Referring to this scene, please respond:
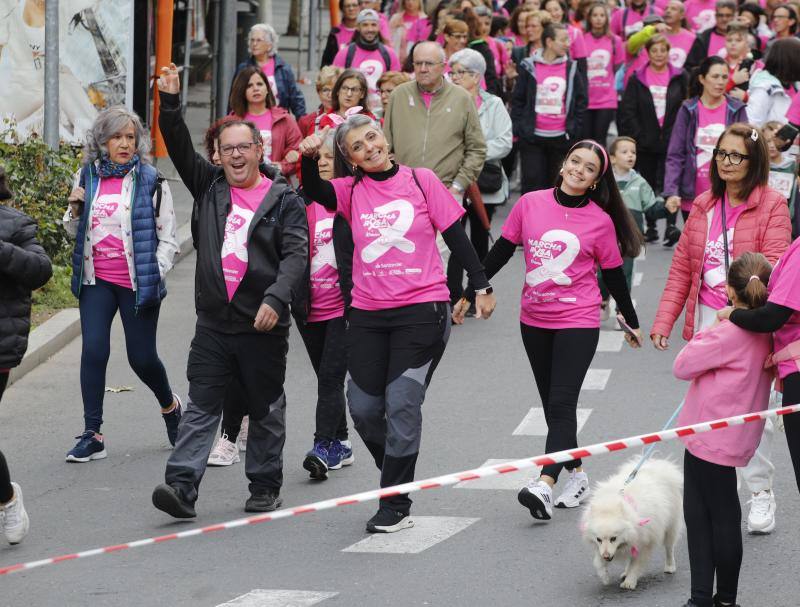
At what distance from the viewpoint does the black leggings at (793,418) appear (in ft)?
19.3

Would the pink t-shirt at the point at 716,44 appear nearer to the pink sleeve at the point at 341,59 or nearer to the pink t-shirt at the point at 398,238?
the pink sleeve at the point at 341,59

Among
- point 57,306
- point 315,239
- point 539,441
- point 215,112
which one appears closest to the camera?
point 315,239

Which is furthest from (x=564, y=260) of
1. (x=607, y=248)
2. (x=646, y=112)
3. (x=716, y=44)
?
(x=716, y=44)

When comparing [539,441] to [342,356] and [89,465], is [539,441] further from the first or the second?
[89,465]

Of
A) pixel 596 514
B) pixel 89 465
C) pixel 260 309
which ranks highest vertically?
pixel 260 309

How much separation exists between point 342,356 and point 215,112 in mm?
10400

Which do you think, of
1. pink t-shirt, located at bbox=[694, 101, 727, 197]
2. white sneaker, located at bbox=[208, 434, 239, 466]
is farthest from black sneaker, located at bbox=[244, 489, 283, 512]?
pink t-shirt, located at bbox=[694, 101, 727, 197]

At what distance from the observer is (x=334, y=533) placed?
23.3 feet

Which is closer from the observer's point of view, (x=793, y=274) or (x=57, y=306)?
(x=793, y=274)

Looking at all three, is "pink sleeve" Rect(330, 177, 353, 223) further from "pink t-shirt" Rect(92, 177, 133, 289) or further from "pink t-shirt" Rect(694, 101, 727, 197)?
"pink t-shirt" Rect(694, 101, 727, 197)

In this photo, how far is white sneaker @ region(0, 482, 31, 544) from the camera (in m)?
6.89

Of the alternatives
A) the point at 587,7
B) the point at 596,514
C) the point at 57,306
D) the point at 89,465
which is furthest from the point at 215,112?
the point at 596,514

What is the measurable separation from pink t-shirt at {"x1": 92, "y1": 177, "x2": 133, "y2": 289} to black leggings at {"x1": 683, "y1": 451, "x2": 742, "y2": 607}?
352cm

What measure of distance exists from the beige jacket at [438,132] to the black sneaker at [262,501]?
4.08 meters
